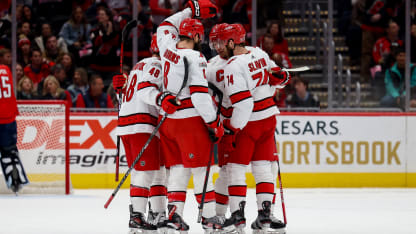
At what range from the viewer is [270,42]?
9414 mm

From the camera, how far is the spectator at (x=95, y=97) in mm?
9156

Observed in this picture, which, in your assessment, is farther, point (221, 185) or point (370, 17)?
point (370, 17)

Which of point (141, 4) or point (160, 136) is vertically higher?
point (141, 4)

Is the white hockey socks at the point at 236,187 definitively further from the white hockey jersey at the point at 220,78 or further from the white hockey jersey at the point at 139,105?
the white hockey jersey at the point at 139,105

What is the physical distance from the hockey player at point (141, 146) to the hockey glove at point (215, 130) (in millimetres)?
464

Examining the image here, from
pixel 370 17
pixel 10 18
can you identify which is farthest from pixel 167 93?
pixel 370 17

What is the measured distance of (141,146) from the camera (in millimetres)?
5523

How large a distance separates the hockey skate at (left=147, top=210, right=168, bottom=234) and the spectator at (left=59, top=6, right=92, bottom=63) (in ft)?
13.8

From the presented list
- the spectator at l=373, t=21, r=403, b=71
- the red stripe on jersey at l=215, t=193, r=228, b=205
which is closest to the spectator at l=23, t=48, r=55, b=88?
the spectator at l=373, t=21, r=403, b=71

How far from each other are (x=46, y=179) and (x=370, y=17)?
14.3 feet

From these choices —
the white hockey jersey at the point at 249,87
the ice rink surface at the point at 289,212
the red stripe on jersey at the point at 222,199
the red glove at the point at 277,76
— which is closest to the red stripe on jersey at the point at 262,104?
the white hockey jersey at the point at 249,87

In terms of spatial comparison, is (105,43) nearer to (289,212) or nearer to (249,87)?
(289,212)

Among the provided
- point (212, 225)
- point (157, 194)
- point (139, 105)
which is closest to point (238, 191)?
point (212, 225)

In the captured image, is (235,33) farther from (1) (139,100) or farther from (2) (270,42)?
(2) (270,42)
